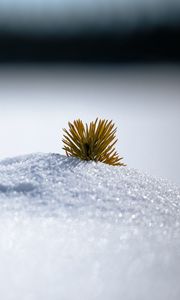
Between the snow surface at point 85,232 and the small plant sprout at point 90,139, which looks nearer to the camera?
the snow surface at point 85,232

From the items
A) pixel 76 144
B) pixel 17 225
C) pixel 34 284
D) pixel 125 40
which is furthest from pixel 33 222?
pixel 125 40

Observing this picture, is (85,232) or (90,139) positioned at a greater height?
(90,139)

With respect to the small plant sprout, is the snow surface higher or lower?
lower

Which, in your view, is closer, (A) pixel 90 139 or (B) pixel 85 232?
(B) pixel 85 232

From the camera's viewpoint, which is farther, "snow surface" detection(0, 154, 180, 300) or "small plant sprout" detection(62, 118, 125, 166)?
"small plant sprout" detection(62, 118, 125, 166)

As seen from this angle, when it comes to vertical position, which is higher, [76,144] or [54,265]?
[76,144]

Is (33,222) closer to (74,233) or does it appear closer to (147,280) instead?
(74,233)

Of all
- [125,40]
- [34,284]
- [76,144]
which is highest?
[125,40]

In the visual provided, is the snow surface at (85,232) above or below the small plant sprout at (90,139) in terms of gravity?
below
